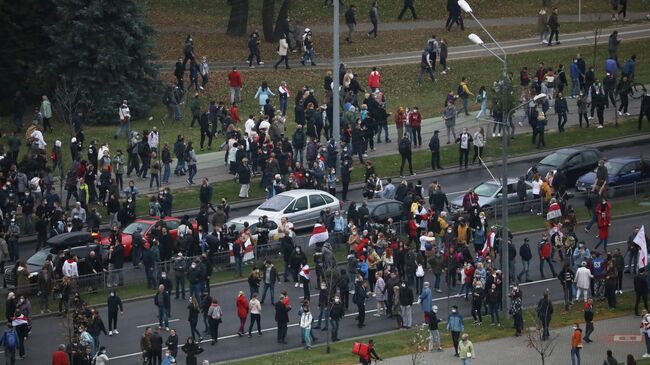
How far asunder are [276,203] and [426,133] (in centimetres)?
1214

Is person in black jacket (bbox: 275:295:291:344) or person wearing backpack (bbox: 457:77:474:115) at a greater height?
person wearing backpack (bbox: 457:77:474:115)

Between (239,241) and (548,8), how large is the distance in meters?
33.9

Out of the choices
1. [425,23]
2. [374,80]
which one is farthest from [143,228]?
[425,23]

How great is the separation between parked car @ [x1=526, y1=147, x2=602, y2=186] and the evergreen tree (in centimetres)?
1695

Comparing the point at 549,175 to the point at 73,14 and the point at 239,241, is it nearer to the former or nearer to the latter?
the point at 239,241

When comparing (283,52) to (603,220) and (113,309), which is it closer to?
(603,220)

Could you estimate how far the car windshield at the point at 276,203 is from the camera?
1896 inches

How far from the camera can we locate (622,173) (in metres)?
51.7

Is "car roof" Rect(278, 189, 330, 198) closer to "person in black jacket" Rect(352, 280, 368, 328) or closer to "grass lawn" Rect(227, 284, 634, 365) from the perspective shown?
"person in black jacket" Rect(352, 280, 368, 328)

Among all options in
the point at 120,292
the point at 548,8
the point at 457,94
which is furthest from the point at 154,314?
the point at 548,8

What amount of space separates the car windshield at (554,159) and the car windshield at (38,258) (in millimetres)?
18001

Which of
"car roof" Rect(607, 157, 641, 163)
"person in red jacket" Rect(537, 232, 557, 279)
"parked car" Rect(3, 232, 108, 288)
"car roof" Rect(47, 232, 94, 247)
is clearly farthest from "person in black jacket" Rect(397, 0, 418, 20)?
"car roof" Rect(47, 232, 94, 247)

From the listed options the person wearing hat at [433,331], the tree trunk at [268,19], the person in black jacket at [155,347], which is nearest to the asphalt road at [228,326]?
the person in black jacket at [155,347]

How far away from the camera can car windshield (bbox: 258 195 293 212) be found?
158ft
